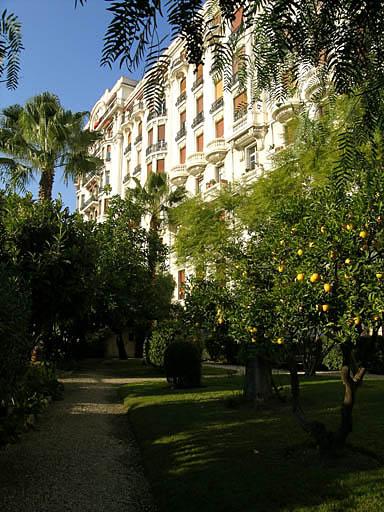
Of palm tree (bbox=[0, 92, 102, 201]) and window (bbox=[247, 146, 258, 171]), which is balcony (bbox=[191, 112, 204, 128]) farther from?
palm tree (bbox=[0, 92, 102, 201])

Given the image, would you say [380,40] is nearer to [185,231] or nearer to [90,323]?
[90,323]

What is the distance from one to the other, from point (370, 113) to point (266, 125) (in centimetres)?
2527

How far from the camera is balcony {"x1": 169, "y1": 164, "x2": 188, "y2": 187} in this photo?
33963 millimetres

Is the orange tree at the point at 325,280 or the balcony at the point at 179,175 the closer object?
the orange tree at the point at 325,280

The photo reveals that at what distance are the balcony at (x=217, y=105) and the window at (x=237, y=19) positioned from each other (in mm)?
29097

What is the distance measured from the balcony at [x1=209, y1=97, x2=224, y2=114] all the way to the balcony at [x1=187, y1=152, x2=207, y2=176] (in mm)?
2792

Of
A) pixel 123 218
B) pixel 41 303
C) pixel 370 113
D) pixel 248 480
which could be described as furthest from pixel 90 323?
pixel 370 113

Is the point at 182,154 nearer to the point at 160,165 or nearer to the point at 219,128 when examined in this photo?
the point at 160,165

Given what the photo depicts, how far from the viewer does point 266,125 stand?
26531 mm

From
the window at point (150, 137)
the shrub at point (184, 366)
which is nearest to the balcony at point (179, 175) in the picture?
the window at point (150, 137)

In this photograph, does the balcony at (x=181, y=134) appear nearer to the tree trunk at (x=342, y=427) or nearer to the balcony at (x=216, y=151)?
the balcony at (x=216, y=151)

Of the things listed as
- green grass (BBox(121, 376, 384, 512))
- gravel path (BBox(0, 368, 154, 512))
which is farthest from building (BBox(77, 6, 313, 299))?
gravel path (BBox(0, 368, 154, 512))

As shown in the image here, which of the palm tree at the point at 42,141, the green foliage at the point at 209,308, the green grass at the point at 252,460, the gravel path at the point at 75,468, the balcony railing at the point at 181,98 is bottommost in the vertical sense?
the gravel path at the point at 75,468

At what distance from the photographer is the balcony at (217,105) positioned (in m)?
30.2
